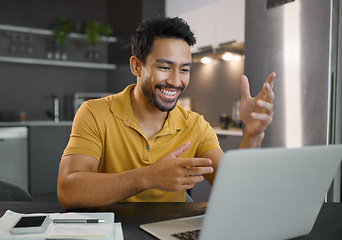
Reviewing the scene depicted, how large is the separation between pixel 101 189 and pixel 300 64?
1.79 meters

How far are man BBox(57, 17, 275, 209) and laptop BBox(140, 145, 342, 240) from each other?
38 cm

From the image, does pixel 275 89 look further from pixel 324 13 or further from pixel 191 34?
pixel 191 34

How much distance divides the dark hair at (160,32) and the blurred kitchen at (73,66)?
1.66 meters

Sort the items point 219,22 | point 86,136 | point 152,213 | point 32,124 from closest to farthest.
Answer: point 152,213, point 86,136, point 219,22, point 32,124

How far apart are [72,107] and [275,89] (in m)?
3.24

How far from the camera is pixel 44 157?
159 inches

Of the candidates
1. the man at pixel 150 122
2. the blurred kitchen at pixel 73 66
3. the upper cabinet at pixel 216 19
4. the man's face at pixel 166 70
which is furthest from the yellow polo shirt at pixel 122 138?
the upper cabinet at pixel 216 19

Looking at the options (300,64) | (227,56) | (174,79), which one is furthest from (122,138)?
(227,56)

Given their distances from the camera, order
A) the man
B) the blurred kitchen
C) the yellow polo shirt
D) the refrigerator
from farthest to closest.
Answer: the blurred kitchen, the refrigerator, the yellow polo shirt, the man

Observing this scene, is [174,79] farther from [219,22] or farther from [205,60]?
[205,60]

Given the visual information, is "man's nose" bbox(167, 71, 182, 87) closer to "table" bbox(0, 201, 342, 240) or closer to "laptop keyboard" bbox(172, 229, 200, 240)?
"table" bbox(0, 201, 342, 240)

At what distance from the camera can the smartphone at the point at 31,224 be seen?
33.1 inches

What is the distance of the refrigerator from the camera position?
7.06 ft

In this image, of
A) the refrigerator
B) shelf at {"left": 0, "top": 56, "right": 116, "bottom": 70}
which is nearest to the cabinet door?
shelf at {"left": 0, "top": 56, "right": 116, "bottom": 70}
